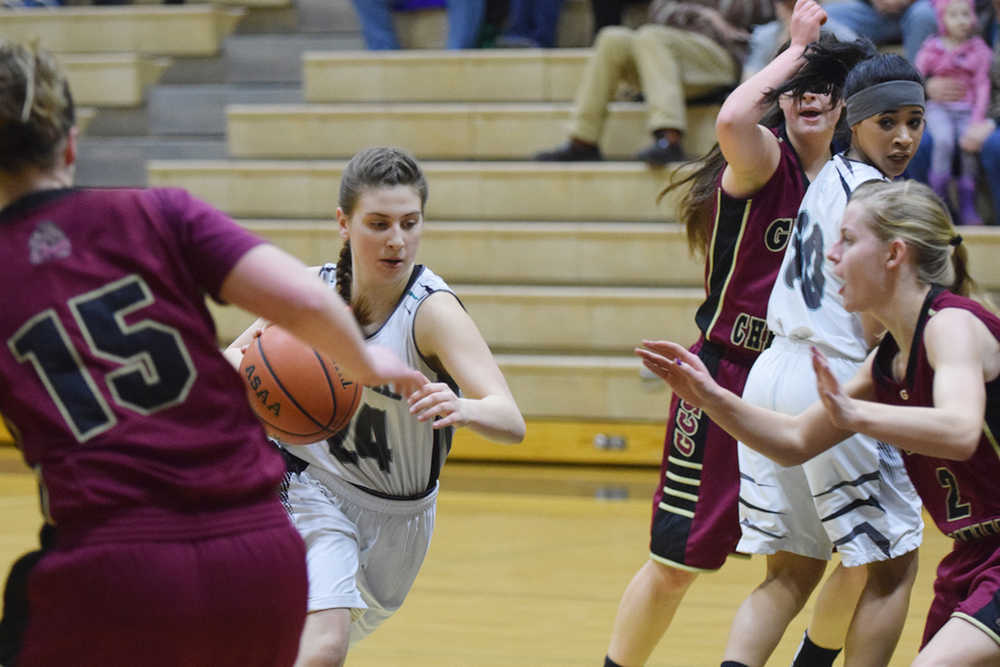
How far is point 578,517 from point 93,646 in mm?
4367

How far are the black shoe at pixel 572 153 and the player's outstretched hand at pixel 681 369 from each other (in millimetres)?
5363

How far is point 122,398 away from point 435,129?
6.72 meters

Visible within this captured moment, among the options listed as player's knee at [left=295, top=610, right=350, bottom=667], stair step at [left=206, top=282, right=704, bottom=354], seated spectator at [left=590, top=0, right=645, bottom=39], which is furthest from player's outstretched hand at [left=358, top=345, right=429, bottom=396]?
seated spectator at [left=590, top=0, right=645, bottom=39]

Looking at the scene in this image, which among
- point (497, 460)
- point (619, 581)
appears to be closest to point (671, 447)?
point (619, 581)

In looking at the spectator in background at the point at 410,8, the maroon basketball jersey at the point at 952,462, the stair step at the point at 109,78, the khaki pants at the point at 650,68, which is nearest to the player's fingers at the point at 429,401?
the maroon basketball jersey at the point at 952,462

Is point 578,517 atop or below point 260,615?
below

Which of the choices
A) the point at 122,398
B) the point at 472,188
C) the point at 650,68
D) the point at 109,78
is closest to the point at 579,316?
the point at 472,188

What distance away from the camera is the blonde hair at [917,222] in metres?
2.56

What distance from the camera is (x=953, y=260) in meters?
2.85

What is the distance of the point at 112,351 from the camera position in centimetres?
192

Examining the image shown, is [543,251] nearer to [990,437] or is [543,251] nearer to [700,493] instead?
[700,493]

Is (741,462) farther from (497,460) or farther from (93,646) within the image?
(497,460)

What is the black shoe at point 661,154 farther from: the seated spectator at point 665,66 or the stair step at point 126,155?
the stair step at point 126,155

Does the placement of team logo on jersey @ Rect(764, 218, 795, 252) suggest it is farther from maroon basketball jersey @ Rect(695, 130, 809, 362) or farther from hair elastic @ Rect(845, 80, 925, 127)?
hair elastic @ Rect(845, 80, 925, 127)
